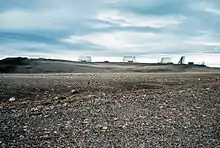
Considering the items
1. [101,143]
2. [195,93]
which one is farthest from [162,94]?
[101,143]

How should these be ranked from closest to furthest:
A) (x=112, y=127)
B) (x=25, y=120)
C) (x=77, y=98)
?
1. (x=112, y=127)
2. (x=25, y=120)
3. (x=77, y=98)

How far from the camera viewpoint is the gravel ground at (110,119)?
7.78m

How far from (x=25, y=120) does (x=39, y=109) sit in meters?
1.32

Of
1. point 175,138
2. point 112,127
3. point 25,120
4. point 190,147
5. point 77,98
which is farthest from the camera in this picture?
point 77,98

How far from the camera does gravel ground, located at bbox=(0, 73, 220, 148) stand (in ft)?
25.5

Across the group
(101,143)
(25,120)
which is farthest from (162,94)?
(101,143)

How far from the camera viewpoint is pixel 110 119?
30.8 ft

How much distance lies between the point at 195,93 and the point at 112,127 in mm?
4999

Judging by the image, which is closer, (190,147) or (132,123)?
(190,147)

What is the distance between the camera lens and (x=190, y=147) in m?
7.35

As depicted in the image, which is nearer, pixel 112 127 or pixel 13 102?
pixel 112 127

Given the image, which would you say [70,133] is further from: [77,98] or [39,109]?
[77,98]

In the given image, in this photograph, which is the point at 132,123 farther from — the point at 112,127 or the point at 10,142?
the point at 10,142

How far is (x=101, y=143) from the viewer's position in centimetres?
756
